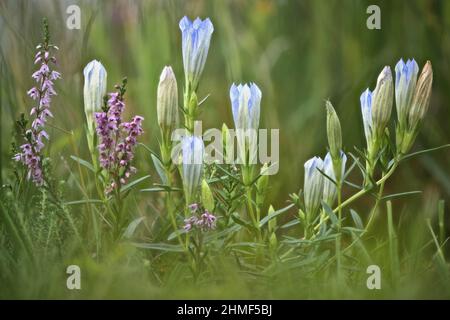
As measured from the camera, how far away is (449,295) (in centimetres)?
84

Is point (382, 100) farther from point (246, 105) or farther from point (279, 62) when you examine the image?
point (279, 62)

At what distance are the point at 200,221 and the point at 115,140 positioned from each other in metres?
0.14

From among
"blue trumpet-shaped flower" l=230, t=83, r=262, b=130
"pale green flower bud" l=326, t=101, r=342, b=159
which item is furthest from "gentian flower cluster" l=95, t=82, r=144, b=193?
"pale green flower bud" l=326, t=101, r=342, b=159

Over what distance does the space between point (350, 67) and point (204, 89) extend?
0.98 ft

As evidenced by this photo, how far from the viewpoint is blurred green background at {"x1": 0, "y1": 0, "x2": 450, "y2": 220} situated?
1201mm

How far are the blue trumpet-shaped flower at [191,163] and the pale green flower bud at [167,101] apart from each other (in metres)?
0.03

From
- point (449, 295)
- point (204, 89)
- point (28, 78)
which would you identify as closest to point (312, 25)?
point (204, 89)

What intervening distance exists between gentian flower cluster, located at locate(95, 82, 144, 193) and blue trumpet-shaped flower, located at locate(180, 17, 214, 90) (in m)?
0.08

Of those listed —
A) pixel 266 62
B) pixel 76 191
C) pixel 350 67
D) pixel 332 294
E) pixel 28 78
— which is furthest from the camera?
pixel 266 62

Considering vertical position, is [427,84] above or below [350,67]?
below

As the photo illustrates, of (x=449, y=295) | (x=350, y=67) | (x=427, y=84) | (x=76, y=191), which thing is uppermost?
(x=350, y=67)

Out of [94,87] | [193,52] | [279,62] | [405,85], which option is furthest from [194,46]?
[279,62]

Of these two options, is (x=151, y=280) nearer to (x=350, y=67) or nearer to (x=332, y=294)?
(x=332, y=294)

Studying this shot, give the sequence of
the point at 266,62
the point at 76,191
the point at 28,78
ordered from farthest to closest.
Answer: the point at 266,62
the point at 28,78
the point at 76,191
